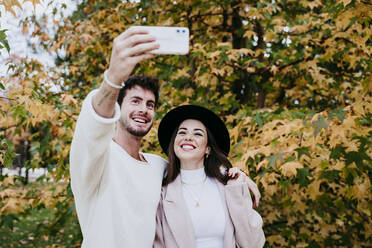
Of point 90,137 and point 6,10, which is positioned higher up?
point 6,10

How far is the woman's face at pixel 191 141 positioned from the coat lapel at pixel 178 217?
0.25 meters

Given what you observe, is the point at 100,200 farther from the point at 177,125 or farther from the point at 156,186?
the point at 177,125

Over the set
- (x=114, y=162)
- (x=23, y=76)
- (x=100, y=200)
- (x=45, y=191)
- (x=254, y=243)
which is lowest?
(x=45, y=191)

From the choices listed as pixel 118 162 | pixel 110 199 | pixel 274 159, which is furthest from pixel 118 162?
pixel 274 159

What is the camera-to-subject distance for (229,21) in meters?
4.82

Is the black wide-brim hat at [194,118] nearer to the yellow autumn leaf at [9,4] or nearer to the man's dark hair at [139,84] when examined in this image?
the man's dark hair at [139,84]

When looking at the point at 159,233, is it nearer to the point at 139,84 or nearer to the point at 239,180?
the point at 239,180

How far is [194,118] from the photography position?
2256 mm

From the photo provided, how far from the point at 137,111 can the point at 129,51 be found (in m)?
1.05

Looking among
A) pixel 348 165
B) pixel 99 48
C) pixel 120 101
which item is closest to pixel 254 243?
pixel 348 165

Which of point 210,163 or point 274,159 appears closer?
point 210,163

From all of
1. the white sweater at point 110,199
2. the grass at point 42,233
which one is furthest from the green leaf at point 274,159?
the grass at point 42,233

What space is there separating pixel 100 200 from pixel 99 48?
3399 millimetres

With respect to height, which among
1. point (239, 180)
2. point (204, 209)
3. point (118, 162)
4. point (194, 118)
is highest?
point (194, 118)
